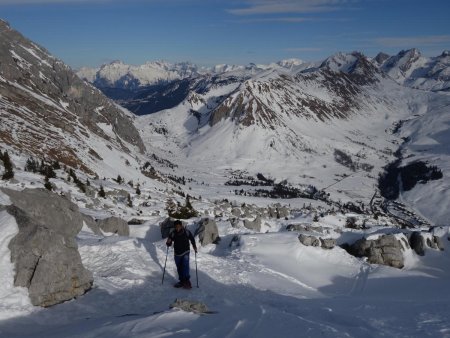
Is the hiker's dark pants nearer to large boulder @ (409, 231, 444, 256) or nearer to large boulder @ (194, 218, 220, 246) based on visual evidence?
large boulder @ (194, 218, 220, 246)

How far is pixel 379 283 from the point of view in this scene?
33.1m

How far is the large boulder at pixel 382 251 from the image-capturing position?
1534 inches

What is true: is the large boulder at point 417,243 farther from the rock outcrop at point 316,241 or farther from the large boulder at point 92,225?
the large boulder at point 92,225

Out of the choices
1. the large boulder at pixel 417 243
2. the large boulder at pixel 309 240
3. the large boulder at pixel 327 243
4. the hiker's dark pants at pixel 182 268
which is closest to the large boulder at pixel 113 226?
the large boulder at pixel 309 240

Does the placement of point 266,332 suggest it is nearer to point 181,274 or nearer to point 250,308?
Result: point 250,308

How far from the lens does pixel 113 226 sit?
36000mm

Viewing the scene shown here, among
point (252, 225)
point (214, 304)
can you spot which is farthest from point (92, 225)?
point (252, 225)

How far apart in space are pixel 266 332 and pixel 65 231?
42.9ft

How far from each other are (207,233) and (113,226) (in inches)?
325

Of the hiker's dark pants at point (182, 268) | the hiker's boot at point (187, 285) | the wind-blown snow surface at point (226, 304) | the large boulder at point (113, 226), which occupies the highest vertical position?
the large boulder at point (113, 226)

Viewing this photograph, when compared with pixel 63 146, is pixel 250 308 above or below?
below

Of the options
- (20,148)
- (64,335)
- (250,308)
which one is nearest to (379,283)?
(250,308)

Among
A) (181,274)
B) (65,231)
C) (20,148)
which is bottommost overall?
(181,274)

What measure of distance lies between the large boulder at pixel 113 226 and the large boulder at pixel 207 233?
6.38 metres
